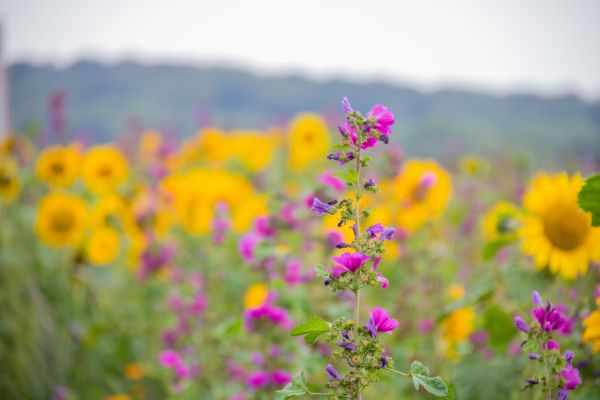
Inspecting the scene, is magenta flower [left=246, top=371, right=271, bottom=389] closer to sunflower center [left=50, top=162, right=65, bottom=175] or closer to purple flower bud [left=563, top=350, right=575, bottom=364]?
purple flower bud [left=563, top=350, right=575, bottom=364]

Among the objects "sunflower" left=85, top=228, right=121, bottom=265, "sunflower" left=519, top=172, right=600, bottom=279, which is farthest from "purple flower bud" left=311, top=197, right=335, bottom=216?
"sunflower" left=85, top=228, right=121, bottom=265

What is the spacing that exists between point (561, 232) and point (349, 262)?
104 cm

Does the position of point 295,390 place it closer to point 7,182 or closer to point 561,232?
point 561,232

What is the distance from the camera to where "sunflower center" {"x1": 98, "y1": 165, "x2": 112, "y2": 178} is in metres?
3.76

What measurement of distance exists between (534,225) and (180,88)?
27785 millimetres

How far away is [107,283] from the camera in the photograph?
3.37 metres

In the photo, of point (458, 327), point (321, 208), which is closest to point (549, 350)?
point (321, 208)

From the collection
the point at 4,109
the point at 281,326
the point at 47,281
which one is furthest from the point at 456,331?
the point at 4,109

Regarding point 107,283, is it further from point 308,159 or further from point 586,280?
point 586,280

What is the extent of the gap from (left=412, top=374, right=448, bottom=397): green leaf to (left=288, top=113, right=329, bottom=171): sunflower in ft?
10.7

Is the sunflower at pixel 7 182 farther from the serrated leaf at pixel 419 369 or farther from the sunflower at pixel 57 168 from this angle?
the serrated leaf at pixel 419 369

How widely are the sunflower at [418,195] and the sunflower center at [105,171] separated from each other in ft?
7.80

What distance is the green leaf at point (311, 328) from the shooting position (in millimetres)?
764

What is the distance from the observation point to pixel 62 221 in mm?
3230
